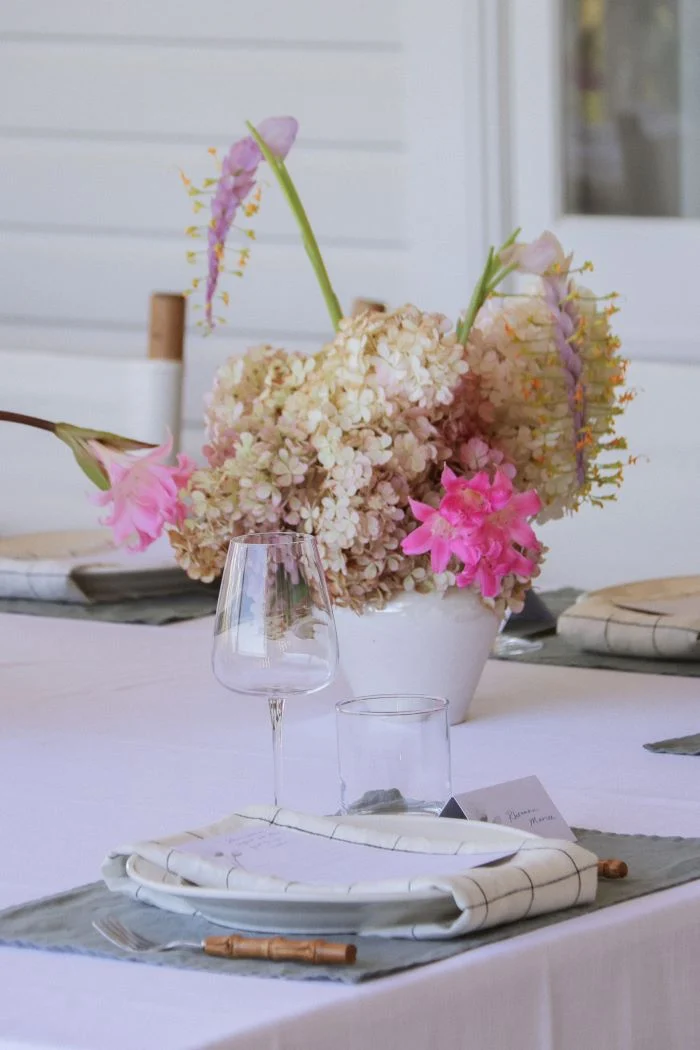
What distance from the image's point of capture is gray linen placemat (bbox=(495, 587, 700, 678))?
1.60m

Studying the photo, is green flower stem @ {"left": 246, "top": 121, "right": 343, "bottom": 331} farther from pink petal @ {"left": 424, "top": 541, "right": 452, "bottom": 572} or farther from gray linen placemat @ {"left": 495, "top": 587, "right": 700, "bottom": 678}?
gray linen placemat @ {"left": 495, "top": 587, "right": 700, "bottom": 678}

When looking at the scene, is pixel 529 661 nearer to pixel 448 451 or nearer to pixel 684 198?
pixel 448 451

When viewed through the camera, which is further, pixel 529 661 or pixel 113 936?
pixel 529 661

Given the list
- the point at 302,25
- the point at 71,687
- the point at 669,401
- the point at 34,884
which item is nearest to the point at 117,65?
the point at 302,25

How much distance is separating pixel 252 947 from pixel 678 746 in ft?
1.71

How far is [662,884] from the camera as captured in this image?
992 mm

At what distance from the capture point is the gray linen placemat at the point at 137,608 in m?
1.85

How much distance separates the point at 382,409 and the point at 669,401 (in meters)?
0.93

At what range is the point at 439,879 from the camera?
35.1 inches

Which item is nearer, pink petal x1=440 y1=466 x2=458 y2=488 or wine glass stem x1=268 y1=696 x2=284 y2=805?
wine glass stem x1=268 y1=696 x2=284 y2=805

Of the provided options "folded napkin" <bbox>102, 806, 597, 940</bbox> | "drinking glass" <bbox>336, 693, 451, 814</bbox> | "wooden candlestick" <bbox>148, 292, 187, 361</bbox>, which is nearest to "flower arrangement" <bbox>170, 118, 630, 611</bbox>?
"drinking glass" <bbox>336, 693, 451, 814</bbox>

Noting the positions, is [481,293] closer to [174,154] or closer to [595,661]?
[595,661]

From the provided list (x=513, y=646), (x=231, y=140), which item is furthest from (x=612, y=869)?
(x=231, y=140)

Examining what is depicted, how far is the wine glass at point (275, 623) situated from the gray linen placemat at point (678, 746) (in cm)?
29
